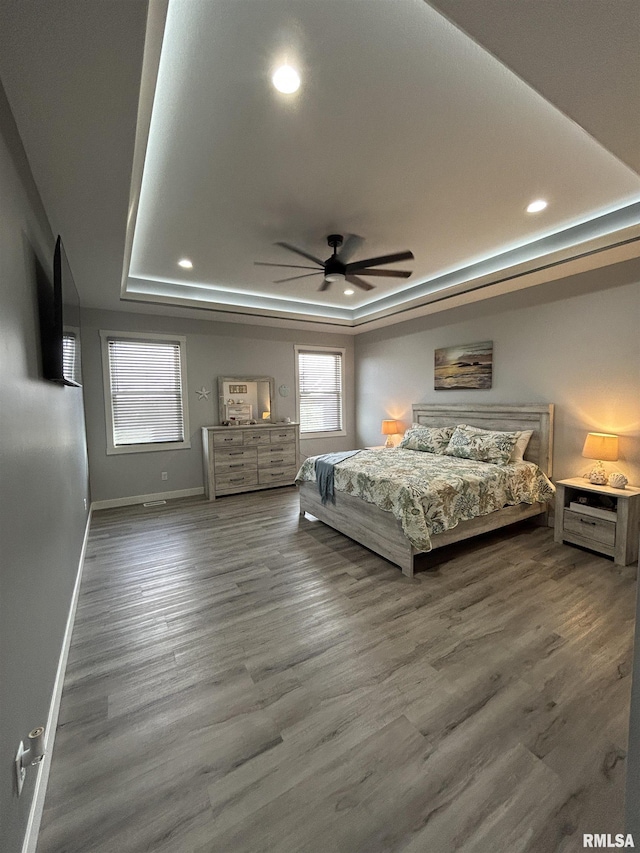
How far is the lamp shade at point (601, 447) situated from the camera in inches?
125

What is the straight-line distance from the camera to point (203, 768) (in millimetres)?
1412

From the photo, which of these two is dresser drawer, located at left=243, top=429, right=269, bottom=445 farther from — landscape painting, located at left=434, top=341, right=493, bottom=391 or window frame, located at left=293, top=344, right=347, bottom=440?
landscape painting, located at left=434, top=341, right=493, bottom=391

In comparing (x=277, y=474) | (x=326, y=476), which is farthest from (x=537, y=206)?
(x=277, y=474)

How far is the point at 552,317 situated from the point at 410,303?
1.66 m

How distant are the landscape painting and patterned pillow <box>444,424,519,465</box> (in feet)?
2.16

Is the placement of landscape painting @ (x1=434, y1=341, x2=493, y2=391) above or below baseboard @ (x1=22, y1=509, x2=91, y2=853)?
above

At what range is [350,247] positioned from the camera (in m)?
3.36

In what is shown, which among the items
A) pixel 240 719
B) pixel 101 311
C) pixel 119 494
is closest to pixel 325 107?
pixel 240 719

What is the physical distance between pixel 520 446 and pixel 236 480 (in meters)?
3.79

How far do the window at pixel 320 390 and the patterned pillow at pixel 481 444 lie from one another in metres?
2.69

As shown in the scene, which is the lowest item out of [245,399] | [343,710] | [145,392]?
[343,710]

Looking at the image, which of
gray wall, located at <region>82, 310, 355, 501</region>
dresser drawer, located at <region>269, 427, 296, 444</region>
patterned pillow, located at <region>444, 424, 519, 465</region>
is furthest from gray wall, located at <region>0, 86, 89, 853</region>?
patterned pillow, located at <region>444, 424, 519, 465</region>

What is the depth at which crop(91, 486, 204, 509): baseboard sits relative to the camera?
4.73 m

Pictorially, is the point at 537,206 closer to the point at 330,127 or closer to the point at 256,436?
the point at 330,127
